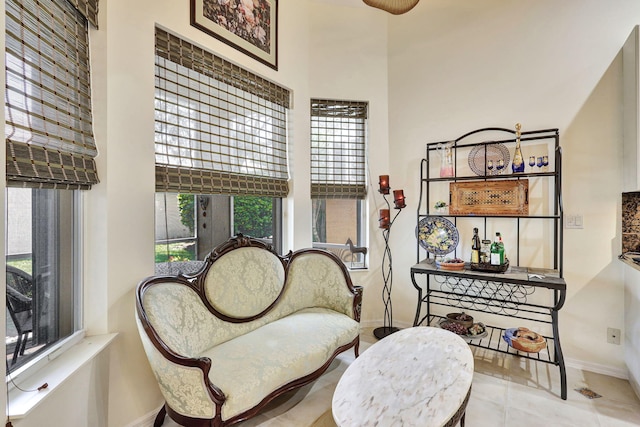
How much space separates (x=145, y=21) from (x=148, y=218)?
3.90 feet

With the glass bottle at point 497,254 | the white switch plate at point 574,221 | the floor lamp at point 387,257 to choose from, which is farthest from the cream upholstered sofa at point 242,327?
the white switch plate at point 574,221

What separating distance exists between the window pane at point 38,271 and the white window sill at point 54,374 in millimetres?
87

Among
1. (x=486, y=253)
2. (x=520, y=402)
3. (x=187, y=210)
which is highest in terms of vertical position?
(x=187, y=210)

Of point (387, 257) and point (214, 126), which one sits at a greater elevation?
point (214, 126)

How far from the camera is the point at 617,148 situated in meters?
2.28

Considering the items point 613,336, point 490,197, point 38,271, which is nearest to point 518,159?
point 490,197

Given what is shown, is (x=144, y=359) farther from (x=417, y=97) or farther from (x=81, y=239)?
(x=417, y=97)

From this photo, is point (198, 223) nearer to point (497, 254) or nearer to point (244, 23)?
point (244, 23)

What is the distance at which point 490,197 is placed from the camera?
2.65 metres

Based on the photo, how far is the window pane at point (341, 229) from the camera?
331cm

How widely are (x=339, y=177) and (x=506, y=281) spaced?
5.85 feet

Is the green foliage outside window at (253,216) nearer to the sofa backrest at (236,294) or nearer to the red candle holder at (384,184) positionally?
the sofa backrest at (236,294)

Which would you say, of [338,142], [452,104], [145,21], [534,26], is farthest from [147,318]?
[534,26]

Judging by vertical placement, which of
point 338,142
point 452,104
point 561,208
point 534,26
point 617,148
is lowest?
point 561,208
